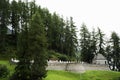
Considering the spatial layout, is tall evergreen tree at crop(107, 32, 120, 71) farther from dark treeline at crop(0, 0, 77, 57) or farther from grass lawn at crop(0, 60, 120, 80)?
grass lawn at crop(0, 60, 120, 80)

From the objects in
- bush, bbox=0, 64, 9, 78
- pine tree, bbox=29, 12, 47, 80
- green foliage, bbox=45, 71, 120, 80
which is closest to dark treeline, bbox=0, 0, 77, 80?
pine tree, bbox=29, 12, 47, 80

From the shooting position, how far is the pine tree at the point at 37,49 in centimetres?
6334

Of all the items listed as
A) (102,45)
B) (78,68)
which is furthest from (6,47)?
(102,45)

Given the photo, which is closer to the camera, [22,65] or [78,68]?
[22,65]

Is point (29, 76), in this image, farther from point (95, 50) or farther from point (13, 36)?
point (95, 50)

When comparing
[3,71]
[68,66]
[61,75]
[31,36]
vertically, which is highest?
[31,36]

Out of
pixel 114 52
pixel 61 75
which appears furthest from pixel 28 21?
pixel 114 52

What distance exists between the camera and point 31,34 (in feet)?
219

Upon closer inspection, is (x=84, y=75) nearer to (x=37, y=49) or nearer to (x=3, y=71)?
(x=37, y=49)

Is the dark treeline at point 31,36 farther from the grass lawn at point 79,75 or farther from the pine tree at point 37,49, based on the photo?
the grass lawn at point 79,75

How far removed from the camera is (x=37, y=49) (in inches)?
2579

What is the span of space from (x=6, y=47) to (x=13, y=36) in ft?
35.7

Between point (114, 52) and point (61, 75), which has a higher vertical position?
point (114, 52)

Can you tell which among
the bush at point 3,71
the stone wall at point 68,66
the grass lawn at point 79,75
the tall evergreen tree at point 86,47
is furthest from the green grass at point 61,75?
the tall evergreen tree at point 86,47
